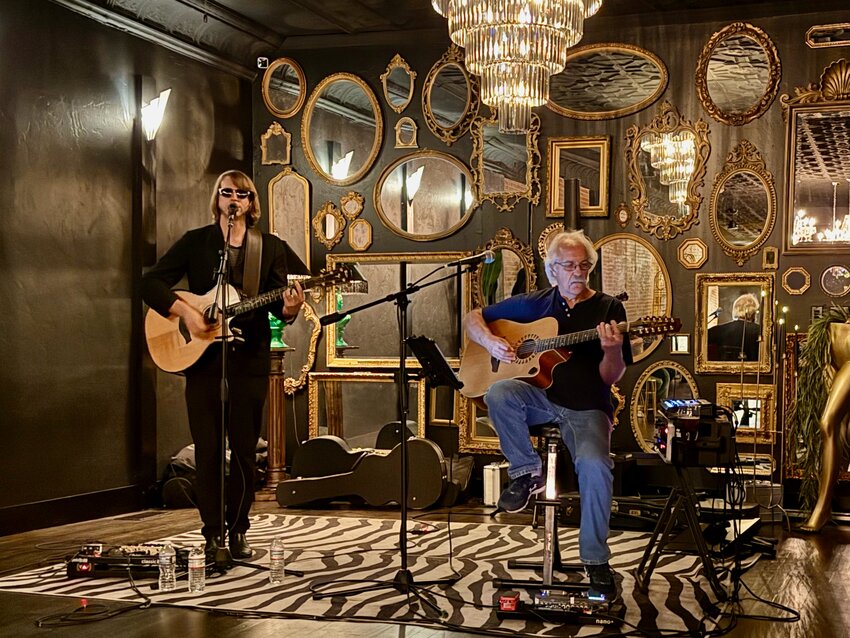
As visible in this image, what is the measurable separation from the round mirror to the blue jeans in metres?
3.26

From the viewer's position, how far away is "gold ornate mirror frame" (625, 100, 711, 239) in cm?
784

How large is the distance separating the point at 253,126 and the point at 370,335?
1981 millimetres

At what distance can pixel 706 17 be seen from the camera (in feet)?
25.6

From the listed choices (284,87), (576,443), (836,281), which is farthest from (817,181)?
(284,87)

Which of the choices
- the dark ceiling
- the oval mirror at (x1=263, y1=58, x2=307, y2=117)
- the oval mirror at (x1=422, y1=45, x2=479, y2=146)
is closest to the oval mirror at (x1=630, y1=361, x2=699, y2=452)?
the oval mirror at (x1=422, y1=45, x2=479, y2=146)

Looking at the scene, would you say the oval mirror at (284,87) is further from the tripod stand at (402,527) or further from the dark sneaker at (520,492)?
the dark sneaker at (520,492)

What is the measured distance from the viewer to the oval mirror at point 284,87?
889cm

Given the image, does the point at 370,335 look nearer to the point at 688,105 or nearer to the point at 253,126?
the point at 253,126

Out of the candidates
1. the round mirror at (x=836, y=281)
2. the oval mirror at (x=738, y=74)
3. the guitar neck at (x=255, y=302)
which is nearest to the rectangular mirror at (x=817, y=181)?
the round mirror at (x=836, y=281)

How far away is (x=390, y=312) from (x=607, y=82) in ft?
7.69

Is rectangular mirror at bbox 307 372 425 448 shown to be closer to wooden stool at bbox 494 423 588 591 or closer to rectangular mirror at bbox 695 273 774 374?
rectangular mirror at bbox 695 273 774 374

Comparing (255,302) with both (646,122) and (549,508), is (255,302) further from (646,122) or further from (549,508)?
(646,122)

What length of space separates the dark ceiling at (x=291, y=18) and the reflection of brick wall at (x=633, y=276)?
1.61m

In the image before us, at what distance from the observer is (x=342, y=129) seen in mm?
8812
